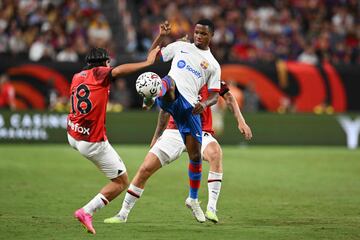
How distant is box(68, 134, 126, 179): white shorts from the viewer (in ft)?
32.8

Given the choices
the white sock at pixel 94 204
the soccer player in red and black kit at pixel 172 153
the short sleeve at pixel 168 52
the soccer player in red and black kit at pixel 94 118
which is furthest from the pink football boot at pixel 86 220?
the short sleeve at pixel 168 52

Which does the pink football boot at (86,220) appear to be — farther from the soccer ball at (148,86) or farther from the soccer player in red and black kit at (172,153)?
the soccer ball at (148,86)

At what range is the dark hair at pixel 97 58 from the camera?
1007 cm

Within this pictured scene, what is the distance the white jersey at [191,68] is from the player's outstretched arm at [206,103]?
8cm

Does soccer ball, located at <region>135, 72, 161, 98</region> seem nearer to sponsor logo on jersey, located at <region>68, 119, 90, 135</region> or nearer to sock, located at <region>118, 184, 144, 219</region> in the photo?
sponsor logo on jersey, located at <region>68, 119, 90, 135</region>

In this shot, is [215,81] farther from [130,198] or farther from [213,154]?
[130,198]

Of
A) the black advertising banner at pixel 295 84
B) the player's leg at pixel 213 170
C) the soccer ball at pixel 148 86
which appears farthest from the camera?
the black advertising banner at pixel 295 84

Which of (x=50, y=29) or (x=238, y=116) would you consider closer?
(x=238, y=116)

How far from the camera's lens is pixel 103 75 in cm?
981

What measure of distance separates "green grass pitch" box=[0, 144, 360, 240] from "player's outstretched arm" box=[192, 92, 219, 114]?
1.49 meters

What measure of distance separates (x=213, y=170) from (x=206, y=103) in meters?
1.24

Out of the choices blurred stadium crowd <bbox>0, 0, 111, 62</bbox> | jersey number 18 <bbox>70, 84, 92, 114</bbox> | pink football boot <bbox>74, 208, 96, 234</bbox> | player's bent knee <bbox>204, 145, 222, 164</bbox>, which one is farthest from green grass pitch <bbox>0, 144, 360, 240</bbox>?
blurred stadium crowd <bbox>0, 0, 111, 62</bbox>

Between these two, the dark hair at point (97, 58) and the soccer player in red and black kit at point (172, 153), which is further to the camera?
the soccer player in red and black kit at point (172, 153)

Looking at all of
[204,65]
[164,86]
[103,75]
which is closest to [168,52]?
[204,65]
